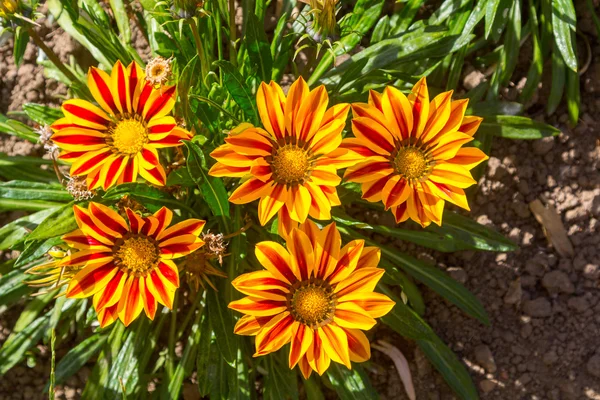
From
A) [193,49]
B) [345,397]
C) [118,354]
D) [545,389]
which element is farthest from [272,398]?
[193,49]

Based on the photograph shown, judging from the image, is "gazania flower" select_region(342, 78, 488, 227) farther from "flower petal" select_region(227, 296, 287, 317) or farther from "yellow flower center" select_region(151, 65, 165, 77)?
"yellow flower center" select_region(151, 65, 165, 77)

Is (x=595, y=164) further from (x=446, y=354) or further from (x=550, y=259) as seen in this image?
(x=446, y=354)

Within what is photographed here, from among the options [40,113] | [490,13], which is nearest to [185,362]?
[40,113]

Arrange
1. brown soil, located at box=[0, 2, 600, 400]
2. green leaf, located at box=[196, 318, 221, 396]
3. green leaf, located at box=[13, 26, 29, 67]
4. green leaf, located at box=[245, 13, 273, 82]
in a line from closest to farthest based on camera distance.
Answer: green leaf, located at box=[13, 26, 29, 67], green leaf, located at box=[245, 13, 273, 82], green leaf, located at box=[196, 318, 221, 396], brown soil, located at box=[0, 2, 600, 400]

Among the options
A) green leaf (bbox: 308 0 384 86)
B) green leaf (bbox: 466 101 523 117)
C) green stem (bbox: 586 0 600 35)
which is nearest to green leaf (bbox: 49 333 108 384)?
green leaf (bbox: 308 0 384 86)

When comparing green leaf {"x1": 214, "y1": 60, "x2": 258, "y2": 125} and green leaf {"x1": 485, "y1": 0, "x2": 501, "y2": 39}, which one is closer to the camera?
green leaf {"x1": 214, "y1": 60, "x2": 258, "y2": 125}

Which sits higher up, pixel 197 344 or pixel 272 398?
pixel 197 344

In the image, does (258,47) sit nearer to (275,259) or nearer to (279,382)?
(275,259)

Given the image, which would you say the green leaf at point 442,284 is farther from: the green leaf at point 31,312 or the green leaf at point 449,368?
the green leaf at point 31,312
